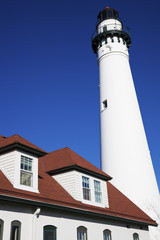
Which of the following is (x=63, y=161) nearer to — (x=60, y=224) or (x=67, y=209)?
(x=67, y=209)

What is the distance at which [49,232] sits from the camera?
40.5 feet

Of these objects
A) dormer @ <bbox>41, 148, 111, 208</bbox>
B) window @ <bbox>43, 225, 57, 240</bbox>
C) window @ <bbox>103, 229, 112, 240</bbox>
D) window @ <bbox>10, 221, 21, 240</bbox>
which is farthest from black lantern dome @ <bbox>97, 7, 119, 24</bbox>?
window @ <bbox>10, 221, 21, 240</bbox>

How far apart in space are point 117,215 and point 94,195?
1.79 m

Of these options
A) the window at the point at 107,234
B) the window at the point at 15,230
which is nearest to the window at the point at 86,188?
the window at the point at 107,234

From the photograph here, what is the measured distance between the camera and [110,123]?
26500 mm

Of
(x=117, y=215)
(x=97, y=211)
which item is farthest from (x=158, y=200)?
(x=97, y=211)

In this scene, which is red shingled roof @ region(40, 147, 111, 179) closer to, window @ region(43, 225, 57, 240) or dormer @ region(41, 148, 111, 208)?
dormer @ region(41, 148, 111, 208)

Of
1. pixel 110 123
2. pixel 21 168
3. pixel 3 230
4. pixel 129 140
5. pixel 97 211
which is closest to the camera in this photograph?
pixel 3 230

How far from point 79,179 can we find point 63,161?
6.07 feet

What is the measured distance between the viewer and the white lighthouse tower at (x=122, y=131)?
22.8 meters

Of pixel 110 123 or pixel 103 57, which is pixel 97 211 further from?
pixel 103 57

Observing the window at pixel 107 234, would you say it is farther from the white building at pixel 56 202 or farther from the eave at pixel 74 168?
the eave at pixel 74 168

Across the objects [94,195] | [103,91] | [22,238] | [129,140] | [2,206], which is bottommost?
[22,238]

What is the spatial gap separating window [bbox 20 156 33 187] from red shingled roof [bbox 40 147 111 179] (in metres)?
3.21
